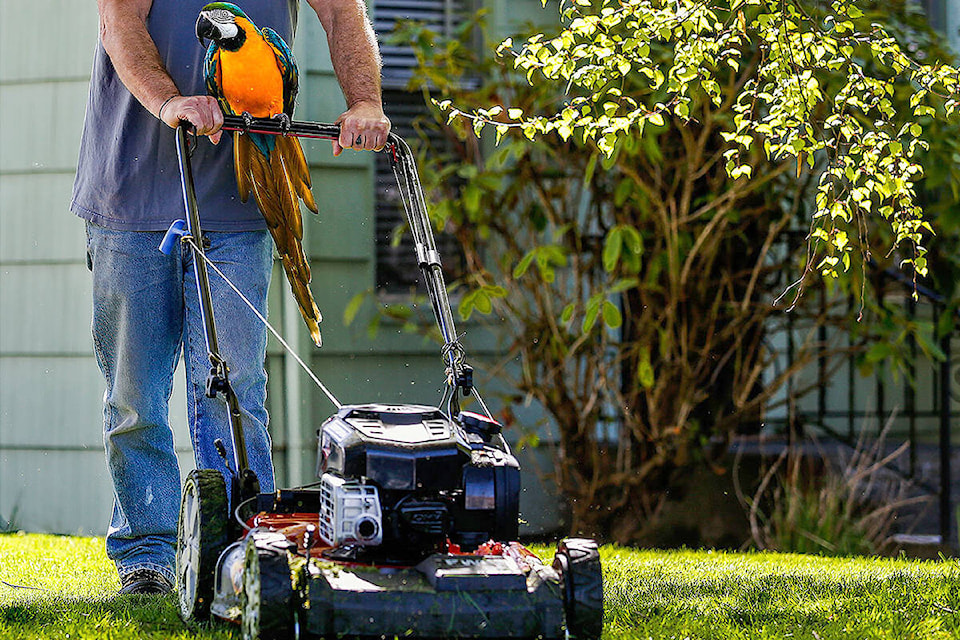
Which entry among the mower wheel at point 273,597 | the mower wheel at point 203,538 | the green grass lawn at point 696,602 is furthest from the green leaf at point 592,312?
the mower wheel at point 273,597

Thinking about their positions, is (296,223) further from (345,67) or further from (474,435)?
(474,435)

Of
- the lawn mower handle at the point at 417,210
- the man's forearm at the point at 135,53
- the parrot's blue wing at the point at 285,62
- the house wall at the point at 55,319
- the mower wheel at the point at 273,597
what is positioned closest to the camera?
the mower wheel at the point at 273,597

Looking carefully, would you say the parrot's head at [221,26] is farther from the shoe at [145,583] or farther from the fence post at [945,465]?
the fence post at [945,465]

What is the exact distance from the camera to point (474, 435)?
2.44 metres

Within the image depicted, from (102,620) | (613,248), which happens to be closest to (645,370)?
(613,248)

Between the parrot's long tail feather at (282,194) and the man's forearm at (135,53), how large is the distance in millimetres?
233

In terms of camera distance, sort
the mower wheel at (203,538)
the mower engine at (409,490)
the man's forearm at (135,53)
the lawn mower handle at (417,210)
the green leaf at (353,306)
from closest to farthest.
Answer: the mower engine at (409,490) < the mower wheel at (203,538) < the lawn mower handle at (417,210) < the man's forearm at (135,53) < the green leaf at (353,306)

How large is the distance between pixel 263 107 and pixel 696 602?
1.57 m

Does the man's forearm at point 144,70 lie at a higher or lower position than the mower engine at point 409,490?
higher

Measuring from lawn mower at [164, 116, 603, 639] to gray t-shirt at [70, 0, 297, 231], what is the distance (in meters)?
0.84

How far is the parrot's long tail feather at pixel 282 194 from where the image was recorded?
3.08 m

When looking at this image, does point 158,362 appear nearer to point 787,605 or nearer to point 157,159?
point 157,159

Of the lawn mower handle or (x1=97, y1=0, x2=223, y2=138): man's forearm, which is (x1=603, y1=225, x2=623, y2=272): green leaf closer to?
the lawn mower handle

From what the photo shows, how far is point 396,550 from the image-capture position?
226 centimetres
